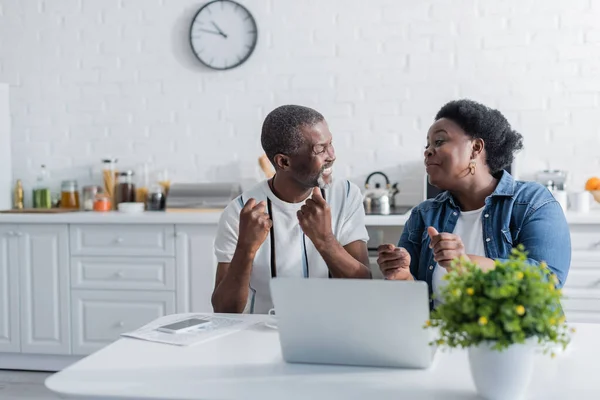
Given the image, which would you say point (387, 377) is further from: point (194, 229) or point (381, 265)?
point (194, 229)

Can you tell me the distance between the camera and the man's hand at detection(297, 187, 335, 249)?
2.00 meters

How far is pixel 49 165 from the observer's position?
436 centimetres

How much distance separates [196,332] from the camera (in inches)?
66.7

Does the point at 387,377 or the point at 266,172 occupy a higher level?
the point at 266,172

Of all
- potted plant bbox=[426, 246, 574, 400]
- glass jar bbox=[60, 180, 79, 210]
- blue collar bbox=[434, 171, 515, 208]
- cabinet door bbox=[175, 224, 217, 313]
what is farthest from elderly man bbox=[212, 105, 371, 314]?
glass jar bbox=[60, 180, 79, 210]

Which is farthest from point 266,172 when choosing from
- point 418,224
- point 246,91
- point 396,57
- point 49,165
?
point 418,224

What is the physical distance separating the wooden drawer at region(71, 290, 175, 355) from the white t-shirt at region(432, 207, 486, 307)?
6.17 ft

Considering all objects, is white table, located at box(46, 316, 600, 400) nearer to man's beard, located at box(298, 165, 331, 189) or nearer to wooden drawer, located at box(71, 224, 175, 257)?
man's beard, located at box(298, 165, 331, 189)

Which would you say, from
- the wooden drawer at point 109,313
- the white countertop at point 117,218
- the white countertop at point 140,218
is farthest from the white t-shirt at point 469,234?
the wooden drawer at point 109,313

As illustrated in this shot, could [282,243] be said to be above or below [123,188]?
below

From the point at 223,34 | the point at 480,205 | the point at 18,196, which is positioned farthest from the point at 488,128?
the point at 18,196

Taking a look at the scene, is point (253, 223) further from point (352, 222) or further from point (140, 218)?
point (140, 218)

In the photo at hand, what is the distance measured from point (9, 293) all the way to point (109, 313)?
58 centimetres

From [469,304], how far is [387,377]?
262 millimetres
